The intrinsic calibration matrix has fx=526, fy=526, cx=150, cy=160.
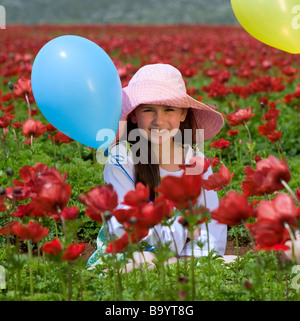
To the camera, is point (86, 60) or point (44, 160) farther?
point (44, 160)

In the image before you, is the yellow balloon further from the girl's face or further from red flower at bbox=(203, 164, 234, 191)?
red flower at bbox=(203, 164, 234, 191)

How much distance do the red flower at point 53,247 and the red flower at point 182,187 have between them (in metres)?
0.38

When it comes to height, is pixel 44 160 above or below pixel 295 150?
below

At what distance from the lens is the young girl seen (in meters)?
2.52

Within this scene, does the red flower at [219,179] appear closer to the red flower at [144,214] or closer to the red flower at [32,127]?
the red flower at [144,214]

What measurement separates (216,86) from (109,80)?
291cm

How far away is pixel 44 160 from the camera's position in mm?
3750

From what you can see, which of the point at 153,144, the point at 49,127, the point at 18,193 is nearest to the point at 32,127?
the point at 49,127

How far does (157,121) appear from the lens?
8.38 feet

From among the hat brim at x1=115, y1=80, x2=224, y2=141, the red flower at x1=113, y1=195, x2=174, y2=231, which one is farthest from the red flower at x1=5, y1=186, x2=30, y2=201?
the hat brim at x1=115, y1=80, x2=224, y2=141

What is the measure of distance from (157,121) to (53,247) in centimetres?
113

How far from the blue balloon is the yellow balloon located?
120 centimetres
